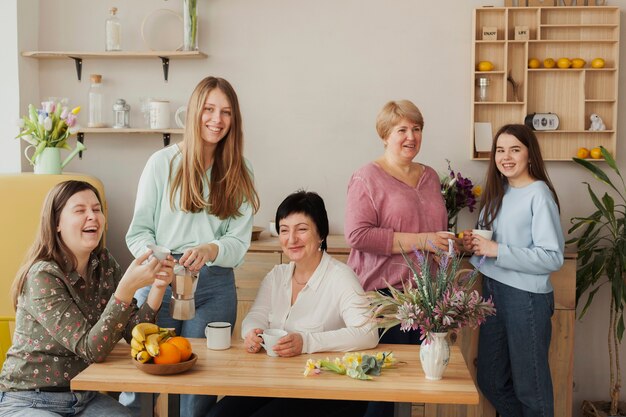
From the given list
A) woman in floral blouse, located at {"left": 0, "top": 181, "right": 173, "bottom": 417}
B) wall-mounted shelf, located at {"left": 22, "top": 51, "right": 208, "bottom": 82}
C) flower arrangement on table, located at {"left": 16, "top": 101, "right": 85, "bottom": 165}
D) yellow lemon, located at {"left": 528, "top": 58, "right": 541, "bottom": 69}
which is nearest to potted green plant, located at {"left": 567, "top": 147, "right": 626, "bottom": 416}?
yellow lemon, located at {"left": 528, "top": 58, "right": 541, "bottom": 69}

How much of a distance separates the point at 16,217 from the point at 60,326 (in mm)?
1451

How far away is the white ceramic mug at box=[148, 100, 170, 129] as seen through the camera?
406cm

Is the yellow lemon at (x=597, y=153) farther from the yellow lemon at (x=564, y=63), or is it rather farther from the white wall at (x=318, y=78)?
the yellow lemon at (x=564, y=63)

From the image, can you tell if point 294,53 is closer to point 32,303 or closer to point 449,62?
point 449,62

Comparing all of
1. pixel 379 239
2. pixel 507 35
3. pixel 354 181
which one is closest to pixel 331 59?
pixel 507 35

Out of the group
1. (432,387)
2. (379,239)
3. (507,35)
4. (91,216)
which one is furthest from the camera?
(507,35)

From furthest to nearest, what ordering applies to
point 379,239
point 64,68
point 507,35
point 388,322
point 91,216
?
point 64,68, point 507,35, point 379,239, point 91,216, point 388,322

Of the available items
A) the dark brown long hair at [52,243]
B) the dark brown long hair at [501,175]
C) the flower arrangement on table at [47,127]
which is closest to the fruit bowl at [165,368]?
the dark brown long hair at [52,243]

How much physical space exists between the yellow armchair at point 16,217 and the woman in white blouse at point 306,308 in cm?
144

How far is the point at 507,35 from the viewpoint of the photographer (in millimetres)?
3971

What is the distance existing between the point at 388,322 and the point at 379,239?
29.4 inches

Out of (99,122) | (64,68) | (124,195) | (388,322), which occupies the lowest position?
(388,322)

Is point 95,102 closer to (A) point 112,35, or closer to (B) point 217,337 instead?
(A) point 112,35

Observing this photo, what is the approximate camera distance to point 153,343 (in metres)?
2.16
